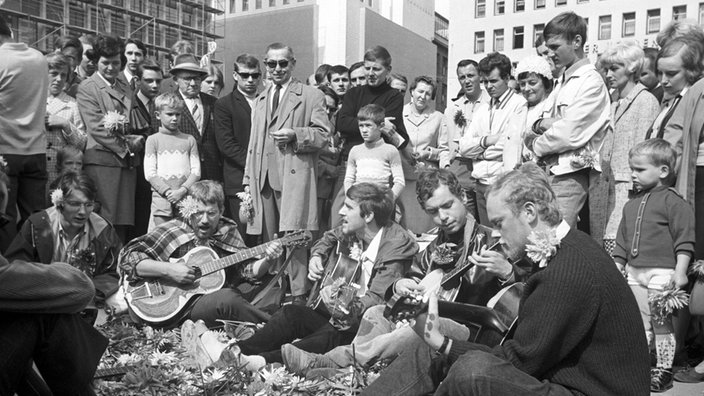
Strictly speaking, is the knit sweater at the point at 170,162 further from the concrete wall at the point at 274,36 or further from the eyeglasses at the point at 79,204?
the concrete wall at the point at 274,36

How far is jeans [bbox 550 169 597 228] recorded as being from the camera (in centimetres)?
591

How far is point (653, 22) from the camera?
5388 centimetres

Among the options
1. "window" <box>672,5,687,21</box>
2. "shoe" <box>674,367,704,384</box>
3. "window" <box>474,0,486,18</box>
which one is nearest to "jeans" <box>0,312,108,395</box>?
"shoe" <box>674,367,704,384</box>

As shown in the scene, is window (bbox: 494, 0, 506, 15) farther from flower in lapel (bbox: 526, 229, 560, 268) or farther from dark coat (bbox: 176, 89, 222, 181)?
flower in lapel (bbox: 526, 229, 560, 268)

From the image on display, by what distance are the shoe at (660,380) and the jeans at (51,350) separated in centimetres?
328

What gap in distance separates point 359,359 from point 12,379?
2.06 m

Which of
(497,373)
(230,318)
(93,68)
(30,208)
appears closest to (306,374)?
(230,318)

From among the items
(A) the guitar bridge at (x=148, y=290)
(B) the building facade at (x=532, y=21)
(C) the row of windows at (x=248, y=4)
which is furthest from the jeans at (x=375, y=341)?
(C) the row of windows at (x=248, y=4)

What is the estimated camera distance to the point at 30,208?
6.22 meters

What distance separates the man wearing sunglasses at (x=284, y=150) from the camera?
737cm

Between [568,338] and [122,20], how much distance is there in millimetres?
66878

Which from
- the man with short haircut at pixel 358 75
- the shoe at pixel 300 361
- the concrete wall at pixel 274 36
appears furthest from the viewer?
the concrete wall at pixel 274 36

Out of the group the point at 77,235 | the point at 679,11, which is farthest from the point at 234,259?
the point at 679,11

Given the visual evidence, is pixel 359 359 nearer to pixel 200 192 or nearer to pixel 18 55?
pixel 200 192
